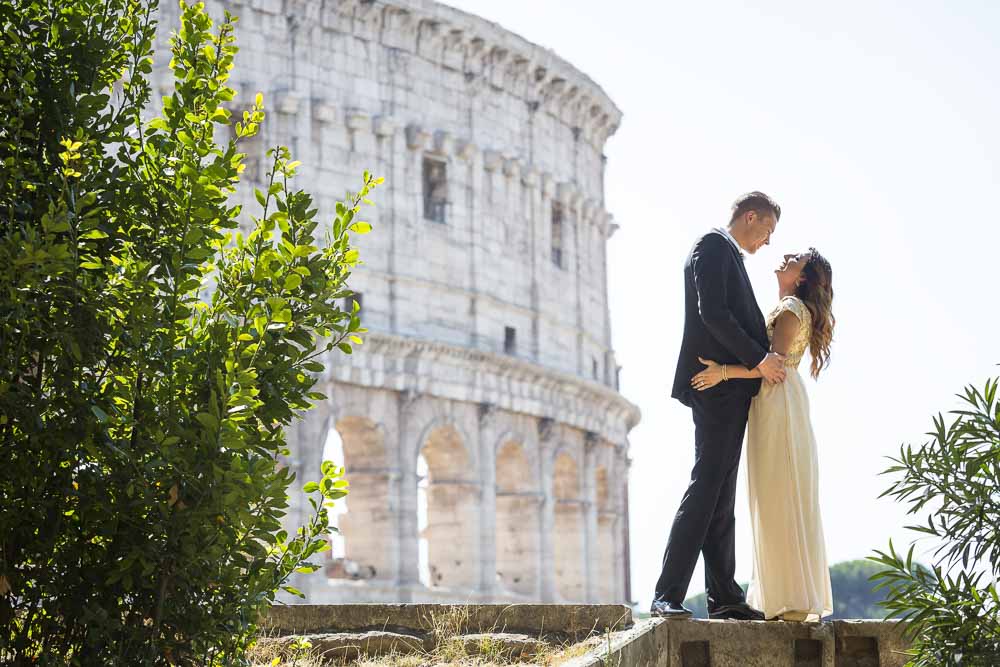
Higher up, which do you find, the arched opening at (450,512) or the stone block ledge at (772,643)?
the arched opening at (450,512)

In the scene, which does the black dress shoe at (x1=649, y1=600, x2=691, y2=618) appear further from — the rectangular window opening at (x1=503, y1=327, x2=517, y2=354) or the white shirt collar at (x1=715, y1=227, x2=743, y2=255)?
the rectangular window opening at (x1=503, y1=327, x2=517, y2=354)

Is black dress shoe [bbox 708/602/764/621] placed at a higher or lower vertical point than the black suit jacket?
lower

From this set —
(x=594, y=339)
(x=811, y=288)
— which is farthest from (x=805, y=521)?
(x=594, y=339)

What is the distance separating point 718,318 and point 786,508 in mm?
830

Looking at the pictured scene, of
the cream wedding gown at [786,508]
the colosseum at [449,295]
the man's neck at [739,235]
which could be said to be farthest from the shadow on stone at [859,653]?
the colosseum at [449,295]

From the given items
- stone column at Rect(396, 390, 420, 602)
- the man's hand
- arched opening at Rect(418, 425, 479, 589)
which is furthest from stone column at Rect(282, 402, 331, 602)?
the man's hand

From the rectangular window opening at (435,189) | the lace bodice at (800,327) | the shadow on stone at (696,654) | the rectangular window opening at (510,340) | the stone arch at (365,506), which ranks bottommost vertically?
the shadow on stone at (696,654)

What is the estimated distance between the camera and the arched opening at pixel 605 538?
37.4m

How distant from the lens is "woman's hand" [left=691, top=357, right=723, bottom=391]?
6.62m

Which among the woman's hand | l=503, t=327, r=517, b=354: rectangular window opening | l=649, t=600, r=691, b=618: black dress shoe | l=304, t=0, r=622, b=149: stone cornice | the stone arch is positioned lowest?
l=649, t=600, r=691, b=618: black dress shoe

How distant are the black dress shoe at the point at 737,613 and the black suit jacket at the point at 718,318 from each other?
0.85m

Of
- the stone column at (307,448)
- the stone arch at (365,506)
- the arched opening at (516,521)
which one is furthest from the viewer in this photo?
the arched opening at (516,521)

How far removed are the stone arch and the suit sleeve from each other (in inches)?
926

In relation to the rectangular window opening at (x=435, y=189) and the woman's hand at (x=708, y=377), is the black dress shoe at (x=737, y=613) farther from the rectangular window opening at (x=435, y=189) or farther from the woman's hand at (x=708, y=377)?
the rectangular window opening at (x=435, y=189)
